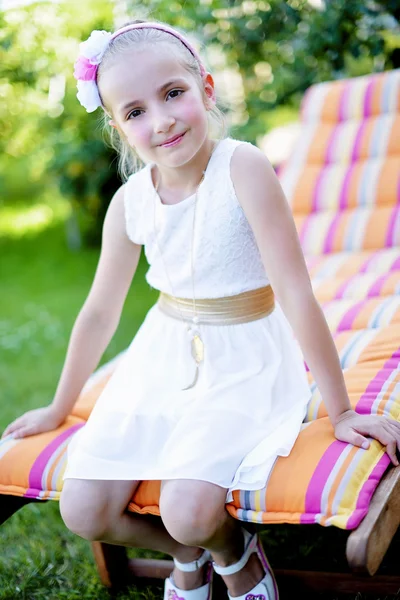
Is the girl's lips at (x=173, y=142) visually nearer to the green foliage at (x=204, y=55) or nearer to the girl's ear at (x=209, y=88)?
the girl's ear at (x=209, y=88)

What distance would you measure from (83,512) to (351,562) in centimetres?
64

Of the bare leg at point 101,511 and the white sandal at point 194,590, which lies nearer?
the bare leg at point 101,511

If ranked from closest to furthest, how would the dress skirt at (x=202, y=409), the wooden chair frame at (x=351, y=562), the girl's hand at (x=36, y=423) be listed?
the wooden chair frame at (x=351, y=562) < the dress skirt at (x=202, y=409) < the girl's hand at (x=36, y=423)

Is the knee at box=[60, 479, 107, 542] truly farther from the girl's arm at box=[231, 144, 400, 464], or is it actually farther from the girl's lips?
the girl's lips

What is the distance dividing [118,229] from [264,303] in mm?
452

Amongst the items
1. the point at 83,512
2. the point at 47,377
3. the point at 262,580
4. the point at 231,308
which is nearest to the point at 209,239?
the point at 231,308

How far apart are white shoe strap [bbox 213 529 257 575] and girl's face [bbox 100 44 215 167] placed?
0.91 metres

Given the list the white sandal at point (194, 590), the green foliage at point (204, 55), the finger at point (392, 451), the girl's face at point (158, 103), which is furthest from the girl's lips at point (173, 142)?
the green foliage at point (204, 55)

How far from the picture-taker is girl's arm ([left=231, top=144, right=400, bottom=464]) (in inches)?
62.2

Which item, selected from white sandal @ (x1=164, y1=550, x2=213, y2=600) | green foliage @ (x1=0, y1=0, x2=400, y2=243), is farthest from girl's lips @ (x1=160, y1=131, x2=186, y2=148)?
green foliage @ (x1=0, y1=0, x2=400, y2=243)

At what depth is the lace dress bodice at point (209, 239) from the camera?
1806 millimetres

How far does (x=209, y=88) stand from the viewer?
187 centimetres

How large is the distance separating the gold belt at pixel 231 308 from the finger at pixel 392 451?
50 centimetres

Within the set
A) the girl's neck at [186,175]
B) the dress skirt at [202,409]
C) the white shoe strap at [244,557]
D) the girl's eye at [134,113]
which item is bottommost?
the white shoe strap at [244,557]
